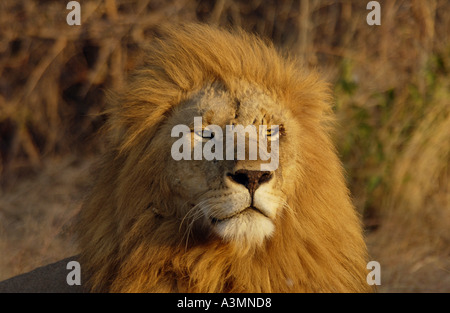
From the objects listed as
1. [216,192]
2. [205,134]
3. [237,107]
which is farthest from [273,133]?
[216,192]

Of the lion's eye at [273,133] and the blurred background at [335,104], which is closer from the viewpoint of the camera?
the lion's eye at [273,133]

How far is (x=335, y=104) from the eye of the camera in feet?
19.3

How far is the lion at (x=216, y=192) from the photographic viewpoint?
10.2 ft

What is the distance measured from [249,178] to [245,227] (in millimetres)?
216

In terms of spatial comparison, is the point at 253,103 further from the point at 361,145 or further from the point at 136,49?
the point at 136,49

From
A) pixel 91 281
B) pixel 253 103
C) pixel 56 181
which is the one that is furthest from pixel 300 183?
pixel 56 181

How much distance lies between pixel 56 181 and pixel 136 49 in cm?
174

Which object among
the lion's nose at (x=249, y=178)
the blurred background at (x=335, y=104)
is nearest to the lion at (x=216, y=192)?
the lion's nose at (x=249, y=178)

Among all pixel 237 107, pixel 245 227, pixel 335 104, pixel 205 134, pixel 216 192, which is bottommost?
pixel 245 227

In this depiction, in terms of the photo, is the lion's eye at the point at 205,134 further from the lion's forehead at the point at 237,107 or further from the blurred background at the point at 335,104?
the blurred background at the point at 335,104

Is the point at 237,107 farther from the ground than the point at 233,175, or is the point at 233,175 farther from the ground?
the point at 237,107

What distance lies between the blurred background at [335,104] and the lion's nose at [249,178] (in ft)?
9.37

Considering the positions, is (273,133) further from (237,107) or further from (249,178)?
(249,178)

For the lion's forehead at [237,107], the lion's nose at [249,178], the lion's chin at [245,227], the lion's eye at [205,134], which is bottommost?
the lion's chin at [245,227]
